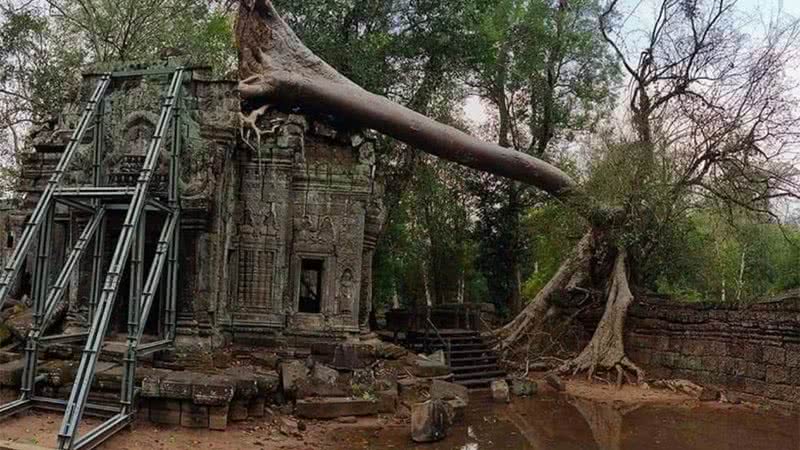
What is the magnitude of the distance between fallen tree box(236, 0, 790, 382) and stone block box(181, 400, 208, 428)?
215 inches

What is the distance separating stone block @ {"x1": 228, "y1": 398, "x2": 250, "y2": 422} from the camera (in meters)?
7.86

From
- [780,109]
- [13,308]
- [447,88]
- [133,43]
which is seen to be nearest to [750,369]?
[780,109]

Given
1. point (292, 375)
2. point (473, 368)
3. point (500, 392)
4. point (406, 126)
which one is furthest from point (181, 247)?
point (473, 368)

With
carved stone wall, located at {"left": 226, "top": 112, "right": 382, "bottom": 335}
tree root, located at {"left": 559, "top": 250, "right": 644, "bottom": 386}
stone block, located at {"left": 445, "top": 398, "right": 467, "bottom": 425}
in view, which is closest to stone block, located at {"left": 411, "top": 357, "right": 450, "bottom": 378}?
stone block, located at {"left": 445, "top": 398, "right": 467, "bottom": 425}

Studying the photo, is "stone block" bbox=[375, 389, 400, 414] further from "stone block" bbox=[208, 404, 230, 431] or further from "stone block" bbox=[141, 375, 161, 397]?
"stone block" bbox=[141, 375, 161, 397]

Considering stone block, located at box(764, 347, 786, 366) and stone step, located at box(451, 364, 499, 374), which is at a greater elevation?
stone block, located at box(764, 347, 786, 366)

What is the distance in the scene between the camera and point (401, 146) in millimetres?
18766

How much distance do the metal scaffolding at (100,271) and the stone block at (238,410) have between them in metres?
1.09

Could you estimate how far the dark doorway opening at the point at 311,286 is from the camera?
37.2ft

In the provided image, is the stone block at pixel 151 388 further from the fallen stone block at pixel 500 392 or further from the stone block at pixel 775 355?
the stone block at pixel 775 355

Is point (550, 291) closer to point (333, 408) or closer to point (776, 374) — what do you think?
point (776, 374)

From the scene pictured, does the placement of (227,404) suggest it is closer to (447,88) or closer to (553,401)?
(553,401)

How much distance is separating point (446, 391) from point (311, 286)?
17.6 feet

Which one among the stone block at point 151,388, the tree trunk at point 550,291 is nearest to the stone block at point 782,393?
the tree trunk at point 550,291
